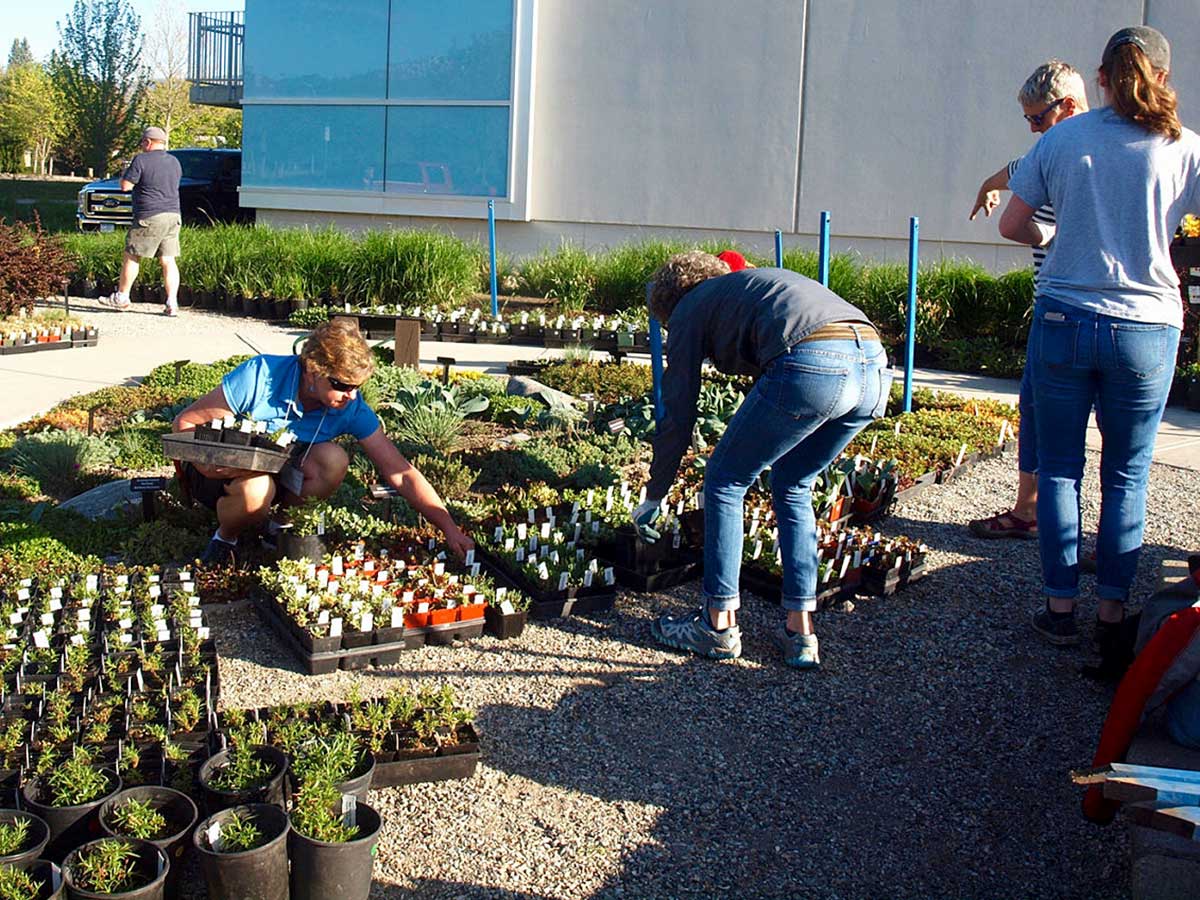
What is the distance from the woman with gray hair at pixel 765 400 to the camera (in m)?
3.64

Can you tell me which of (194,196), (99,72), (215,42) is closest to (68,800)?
(194,196)

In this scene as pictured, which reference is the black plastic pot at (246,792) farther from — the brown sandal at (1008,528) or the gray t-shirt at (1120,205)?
the brown sandal at (1008,528)

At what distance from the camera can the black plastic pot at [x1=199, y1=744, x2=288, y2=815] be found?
2.81m

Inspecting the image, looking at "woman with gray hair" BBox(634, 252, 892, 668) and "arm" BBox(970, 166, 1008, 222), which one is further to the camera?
"arm" BBox(970, 166, 1008, 222)

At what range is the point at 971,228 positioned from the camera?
1419 cm

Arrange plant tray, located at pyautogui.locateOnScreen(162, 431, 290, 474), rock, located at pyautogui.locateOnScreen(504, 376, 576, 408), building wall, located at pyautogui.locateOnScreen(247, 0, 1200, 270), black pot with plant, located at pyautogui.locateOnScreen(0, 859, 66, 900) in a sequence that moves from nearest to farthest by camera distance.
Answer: black pot with plant, located at pyautogui.locateOnScreen(0, 859, 66, 900) < plant tray, located at pyautogui.locateOnScreen(162, 431, 290, 474) < rock, located at pyautogui.locateOnScreen(504, 376, 576, 408) < building wall, located at pyautogui.locateOnScreen(247, 0, 1200, 270)

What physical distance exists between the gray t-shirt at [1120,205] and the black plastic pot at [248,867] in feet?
9.35

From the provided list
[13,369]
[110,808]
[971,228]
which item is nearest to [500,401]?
[13,369]

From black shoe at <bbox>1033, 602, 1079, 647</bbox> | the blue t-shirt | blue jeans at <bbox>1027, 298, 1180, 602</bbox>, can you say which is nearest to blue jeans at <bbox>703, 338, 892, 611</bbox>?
blue jeans at <bbox>1027, 298, 1180, 602</bbox>

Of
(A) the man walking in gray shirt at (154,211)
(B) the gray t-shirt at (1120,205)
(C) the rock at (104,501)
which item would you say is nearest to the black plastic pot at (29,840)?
(C) the rock at (104,501)

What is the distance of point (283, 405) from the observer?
14.9ft

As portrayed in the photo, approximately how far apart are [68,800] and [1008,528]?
162 inches

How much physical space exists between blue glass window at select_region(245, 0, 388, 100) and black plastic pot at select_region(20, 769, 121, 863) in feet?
53.2

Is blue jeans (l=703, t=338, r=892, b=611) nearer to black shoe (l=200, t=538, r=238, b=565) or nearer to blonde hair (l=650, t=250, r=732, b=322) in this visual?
blonde hair (l=650, t=250, r=732, b=322)
